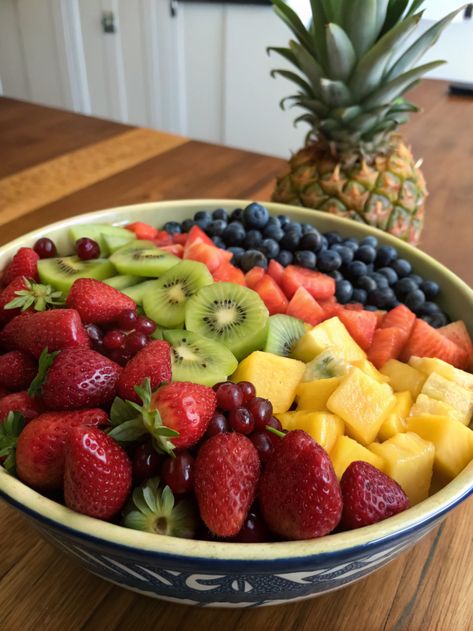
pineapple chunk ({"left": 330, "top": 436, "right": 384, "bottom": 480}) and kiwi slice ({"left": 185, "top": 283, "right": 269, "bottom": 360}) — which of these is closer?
pineapple chunk ({"left": 330, "top": 436, "right": 384, "bottom": 480})

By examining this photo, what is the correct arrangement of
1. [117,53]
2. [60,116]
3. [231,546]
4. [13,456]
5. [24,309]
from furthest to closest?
[117,53] < [60,116] < [24,309] < [13,456] < [231,546]

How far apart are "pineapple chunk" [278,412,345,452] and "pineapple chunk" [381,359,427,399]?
0.16m

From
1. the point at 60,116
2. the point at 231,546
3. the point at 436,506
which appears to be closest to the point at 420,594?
the point at 436,506

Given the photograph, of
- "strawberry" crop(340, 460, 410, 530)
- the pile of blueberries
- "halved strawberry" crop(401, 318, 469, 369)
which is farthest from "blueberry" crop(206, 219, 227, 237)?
"strawberry" crop(340, 460, 410, 530)

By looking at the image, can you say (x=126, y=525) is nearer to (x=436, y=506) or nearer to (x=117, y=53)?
(x=436, y=506)

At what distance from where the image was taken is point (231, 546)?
480 mm

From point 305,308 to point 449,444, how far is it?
0.36 m

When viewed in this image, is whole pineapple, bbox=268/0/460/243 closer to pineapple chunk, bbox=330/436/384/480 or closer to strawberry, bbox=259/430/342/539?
pineapple chunk, bbox=330/436/384/480

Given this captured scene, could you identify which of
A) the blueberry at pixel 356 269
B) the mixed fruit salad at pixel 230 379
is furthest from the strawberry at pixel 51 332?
the blueberry at pixel 356 269

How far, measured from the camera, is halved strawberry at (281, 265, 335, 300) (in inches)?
38.7

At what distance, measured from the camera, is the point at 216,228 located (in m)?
1.10

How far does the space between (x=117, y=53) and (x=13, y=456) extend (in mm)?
4078

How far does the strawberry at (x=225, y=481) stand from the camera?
526 millimetres

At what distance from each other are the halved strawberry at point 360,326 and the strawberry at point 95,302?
369mm
